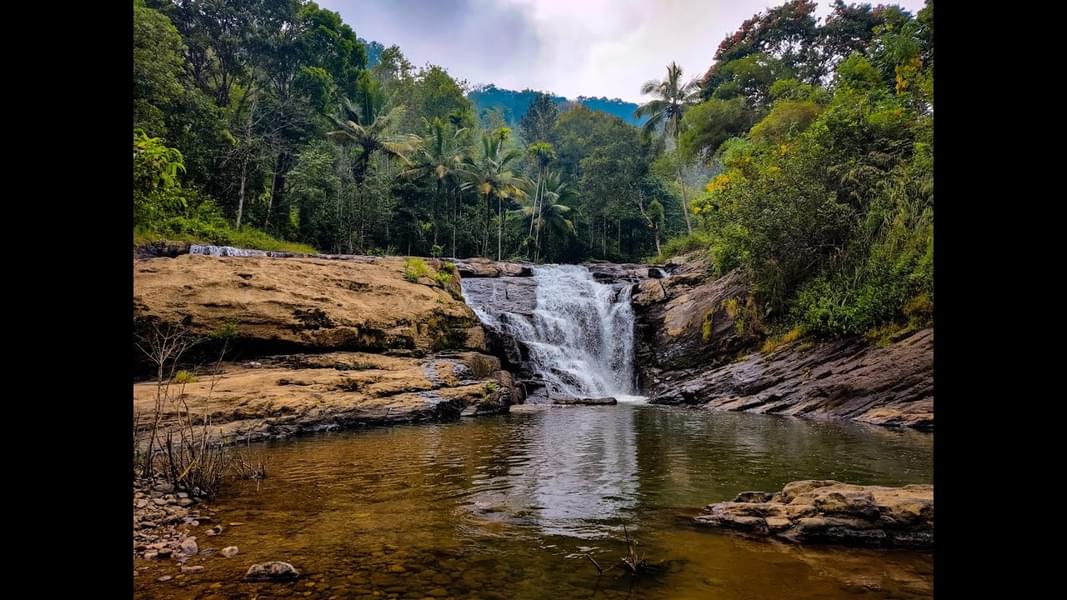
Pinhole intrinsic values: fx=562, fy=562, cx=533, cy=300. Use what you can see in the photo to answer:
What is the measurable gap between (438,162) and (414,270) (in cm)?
1753

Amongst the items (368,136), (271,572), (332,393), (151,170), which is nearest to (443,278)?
(332,393)

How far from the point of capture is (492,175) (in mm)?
34844

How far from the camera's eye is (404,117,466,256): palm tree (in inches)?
1299

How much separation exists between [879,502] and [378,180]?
29181mm

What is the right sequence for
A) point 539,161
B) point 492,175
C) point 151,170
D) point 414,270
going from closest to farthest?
point 151,170 < point 414,270 < point 492,175 < point 539,161

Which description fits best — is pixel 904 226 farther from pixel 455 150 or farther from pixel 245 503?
pixel 455 150

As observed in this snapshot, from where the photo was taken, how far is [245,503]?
18.4 feet

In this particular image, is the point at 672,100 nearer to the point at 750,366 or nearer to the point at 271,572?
the point at 750,366

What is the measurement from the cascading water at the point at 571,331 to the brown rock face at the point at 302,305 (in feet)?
6.74

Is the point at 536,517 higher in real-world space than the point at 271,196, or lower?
lower

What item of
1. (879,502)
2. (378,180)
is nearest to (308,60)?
(378,180)

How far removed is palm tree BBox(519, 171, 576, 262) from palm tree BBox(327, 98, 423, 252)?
30.5 ft
